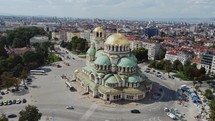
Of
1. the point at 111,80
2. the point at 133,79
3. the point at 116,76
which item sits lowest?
the point at 111,80

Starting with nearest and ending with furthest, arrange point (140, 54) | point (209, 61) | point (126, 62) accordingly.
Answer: point (126, 62) < point (209, 61) < point (140, 54)

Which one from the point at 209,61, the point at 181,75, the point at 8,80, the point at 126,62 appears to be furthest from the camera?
the point at 209,61

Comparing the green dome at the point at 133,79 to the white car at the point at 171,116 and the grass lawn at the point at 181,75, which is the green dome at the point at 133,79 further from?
the grass lawn at the point at 181,75

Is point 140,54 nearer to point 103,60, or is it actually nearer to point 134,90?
point 103,60

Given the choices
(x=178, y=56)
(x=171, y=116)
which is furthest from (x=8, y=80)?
(x=178, y=56)

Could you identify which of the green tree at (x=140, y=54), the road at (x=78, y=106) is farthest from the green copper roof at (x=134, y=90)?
the green tree at (x=140, y=54)

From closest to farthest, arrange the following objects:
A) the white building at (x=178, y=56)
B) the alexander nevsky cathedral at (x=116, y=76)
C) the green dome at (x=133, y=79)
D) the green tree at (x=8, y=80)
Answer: the alexander nevsky cathedral at (x=116, y=76)
the green dome at (x=133, y=79)
the green tree at (x=8, y=80)
the white building at (x=178, y=56)
